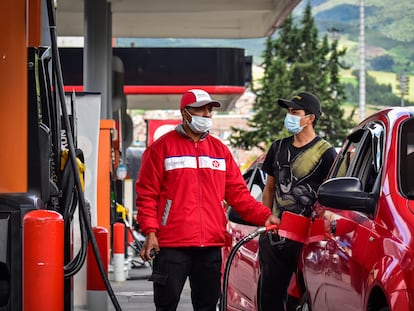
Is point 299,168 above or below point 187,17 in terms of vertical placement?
below

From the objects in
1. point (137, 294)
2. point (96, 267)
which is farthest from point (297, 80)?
point (96, 267)

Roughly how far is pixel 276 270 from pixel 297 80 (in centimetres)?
7749

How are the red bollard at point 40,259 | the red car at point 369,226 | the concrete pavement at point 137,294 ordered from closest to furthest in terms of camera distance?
the red car at point 369,226
the red bollard at point 40,259
the concrete pavement at point 137,294

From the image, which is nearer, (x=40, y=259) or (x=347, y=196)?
(x=40, y=259)

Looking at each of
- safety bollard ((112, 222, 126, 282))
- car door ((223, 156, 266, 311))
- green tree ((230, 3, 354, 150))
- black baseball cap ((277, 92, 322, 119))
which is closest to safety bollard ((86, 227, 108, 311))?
car door ((223, 156, 266, 311))

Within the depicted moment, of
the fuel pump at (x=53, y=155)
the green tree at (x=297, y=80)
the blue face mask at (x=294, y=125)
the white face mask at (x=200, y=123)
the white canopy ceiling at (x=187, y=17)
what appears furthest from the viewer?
the green tree at (x=297, y=80)

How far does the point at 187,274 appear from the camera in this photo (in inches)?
336

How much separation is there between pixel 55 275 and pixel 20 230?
32 centimetres

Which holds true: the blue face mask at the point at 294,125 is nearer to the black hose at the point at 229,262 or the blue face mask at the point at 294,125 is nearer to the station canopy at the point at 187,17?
the black hose at the point at 229,262

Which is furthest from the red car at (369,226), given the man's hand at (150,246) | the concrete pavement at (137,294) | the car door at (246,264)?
the concrete pavement at (137,294)

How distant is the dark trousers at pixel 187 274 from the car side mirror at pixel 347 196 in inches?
56.4

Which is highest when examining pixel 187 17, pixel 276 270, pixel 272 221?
pixel 187 17

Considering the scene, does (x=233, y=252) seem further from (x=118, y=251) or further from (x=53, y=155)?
(x=118, y=251)

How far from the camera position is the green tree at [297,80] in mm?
83562
